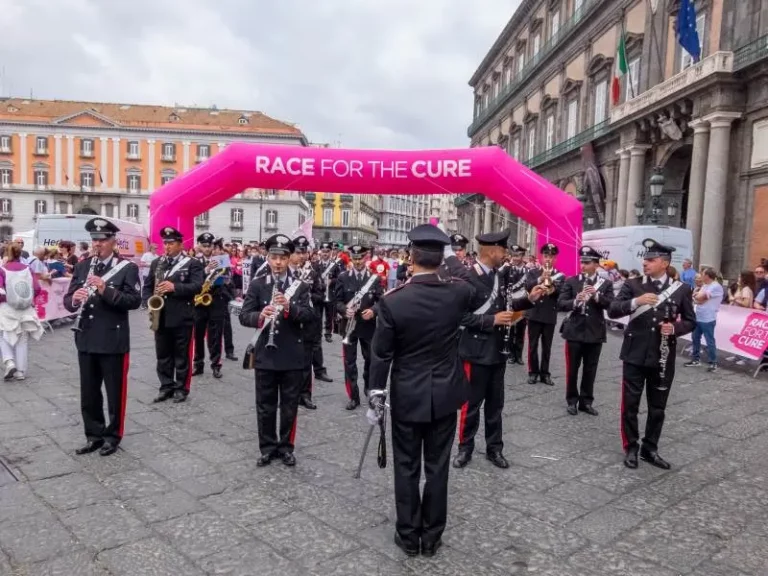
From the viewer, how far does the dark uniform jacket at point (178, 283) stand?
735 centimetres

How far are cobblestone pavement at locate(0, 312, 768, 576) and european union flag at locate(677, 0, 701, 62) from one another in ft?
49.9

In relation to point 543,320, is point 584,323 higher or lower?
higher

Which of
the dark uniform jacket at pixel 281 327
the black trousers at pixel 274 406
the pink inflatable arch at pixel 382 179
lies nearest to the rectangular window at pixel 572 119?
the pink inflatable arch at pixel 382 179

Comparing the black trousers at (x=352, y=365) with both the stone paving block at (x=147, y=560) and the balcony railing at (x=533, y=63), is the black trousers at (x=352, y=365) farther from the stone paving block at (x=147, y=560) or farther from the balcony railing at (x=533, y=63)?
the balcony railing at (x=533, y=63)

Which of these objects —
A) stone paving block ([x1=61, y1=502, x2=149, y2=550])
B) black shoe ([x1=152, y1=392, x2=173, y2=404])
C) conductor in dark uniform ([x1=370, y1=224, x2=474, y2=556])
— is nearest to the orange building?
black shoe ([x1=152, y1=392, x2=173, y2=404])

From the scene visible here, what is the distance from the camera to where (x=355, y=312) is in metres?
7.67

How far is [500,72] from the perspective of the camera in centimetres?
4769

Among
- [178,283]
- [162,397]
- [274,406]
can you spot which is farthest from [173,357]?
[274,406]

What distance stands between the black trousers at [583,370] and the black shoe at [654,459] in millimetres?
1775

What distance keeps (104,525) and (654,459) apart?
4544 mm

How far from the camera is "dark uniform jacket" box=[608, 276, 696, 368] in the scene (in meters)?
5.45

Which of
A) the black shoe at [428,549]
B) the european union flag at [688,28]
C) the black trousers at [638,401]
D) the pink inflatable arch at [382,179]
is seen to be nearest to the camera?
the black shoe at [428,549]

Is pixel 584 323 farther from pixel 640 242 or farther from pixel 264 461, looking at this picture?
pixel 640 242

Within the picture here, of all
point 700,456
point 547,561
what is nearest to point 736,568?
point 547,561
